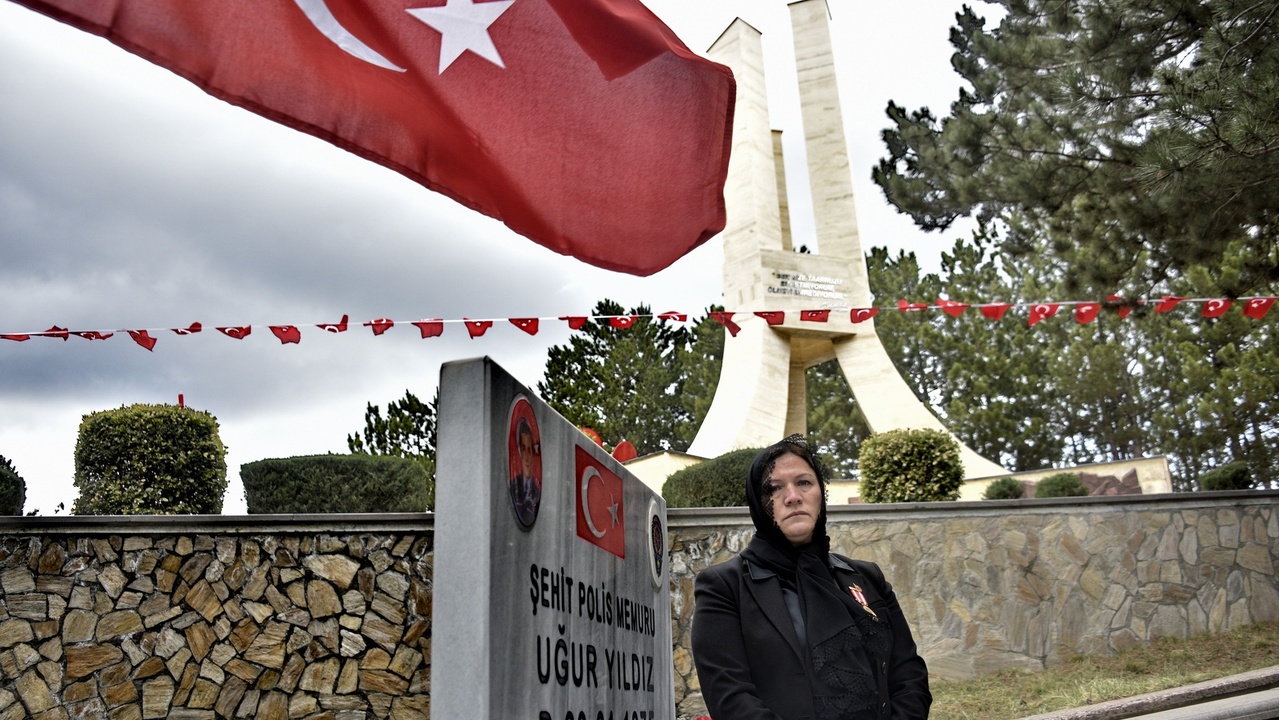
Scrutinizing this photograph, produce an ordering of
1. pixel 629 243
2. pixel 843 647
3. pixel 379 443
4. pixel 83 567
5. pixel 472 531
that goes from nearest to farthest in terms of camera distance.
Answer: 1. pixel 472 531
2. pixel 843 647
3. pixel 629 243
4. pixel 83 567
5. pixel 379 443

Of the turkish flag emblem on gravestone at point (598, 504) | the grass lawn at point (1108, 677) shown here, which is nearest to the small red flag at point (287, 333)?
the grass lawn at point (1108, 677)

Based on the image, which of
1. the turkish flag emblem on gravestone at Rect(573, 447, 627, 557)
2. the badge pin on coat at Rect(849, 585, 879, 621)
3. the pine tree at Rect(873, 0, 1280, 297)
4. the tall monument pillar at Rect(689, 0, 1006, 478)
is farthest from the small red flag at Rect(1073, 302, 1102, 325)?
the turkish flag emblem on gravestone at Rect(573, 447, 627, 557)

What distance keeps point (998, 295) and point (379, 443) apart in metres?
16.1

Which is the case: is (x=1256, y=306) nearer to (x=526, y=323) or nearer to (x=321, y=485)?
(x=526, y=323)

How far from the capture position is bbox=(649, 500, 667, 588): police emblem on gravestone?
8.23ft

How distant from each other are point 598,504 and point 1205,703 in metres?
6.21

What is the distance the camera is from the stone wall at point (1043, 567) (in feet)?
27.2

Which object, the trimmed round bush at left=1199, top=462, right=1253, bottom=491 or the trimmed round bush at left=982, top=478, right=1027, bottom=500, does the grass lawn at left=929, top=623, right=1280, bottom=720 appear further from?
the trimmed round bush at left=982, top=478, right=1027, bottom=500

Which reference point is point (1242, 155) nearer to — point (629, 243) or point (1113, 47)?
point (1113, 47)

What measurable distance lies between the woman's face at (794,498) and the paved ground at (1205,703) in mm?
4718

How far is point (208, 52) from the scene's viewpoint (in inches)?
63.6

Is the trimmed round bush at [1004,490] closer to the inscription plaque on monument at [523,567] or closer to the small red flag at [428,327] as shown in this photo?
the small red flag at [428,327]

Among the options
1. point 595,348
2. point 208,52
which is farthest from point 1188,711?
point 595,348

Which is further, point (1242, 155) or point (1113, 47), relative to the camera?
point (1113, 47)
